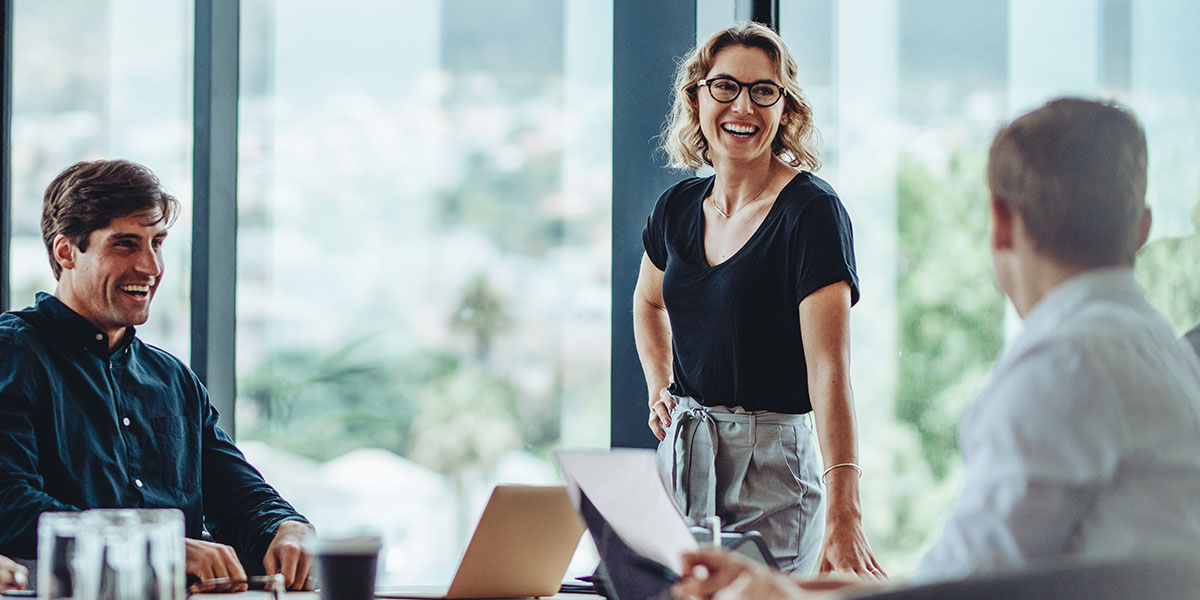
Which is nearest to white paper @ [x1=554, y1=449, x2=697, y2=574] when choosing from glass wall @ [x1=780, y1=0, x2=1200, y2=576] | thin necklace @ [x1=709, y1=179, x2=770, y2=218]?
thin necklace @ [x1=709, y1=179, x2=770, y2=218]

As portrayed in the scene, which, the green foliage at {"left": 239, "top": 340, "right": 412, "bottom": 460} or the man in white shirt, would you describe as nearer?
the man in white shirt

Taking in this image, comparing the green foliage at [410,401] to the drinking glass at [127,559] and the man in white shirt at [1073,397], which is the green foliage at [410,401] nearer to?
the drinking glass at [127,559]

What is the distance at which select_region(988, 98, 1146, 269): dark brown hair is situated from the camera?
1.10 m

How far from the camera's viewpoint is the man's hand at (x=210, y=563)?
64.3 inches

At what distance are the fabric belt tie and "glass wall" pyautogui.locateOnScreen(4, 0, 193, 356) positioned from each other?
1.52 m

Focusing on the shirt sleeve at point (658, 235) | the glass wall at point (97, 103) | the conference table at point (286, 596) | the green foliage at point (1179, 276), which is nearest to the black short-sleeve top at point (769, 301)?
the shirt sleeve at point (658, 235)

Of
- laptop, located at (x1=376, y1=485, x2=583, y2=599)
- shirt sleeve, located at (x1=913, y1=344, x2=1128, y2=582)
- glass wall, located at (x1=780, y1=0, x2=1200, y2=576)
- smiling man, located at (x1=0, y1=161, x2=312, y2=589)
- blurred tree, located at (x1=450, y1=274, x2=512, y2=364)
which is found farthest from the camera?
blurred tree, located at (x1=450, y1=274, x2=512, y2=364)

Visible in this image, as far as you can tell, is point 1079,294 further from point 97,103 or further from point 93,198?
point 97,103

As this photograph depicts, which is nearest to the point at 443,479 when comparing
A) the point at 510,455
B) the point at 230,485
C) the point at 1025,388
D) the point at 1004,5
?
the point at 510,455

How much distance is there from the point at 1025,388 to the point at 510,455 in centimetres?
213

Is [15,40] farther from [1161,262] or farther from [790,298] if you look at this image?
[1161,262]

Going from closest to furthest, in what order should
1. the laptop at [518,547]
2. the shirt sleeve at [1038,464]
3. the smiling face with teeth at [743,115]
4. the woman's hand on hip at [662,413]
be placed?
the shirt sleeve at [1038,464]
the laptop at [518,547]
the smiling face with teeth at [743,115]
the woman's hand on hip at [662,413]

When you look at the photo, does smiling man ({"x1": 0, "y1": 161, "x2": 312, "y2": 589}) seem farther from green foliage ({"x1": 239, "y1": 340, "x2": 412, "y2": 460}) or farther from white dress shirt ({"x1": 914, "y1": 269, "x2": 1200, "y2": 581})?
white dress shirt ({"x1": 914, "y1": 269, "x2": 1200, "y2": 581})

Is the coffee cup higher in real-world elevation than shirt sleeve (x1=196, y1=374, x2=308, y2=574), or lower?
higher
